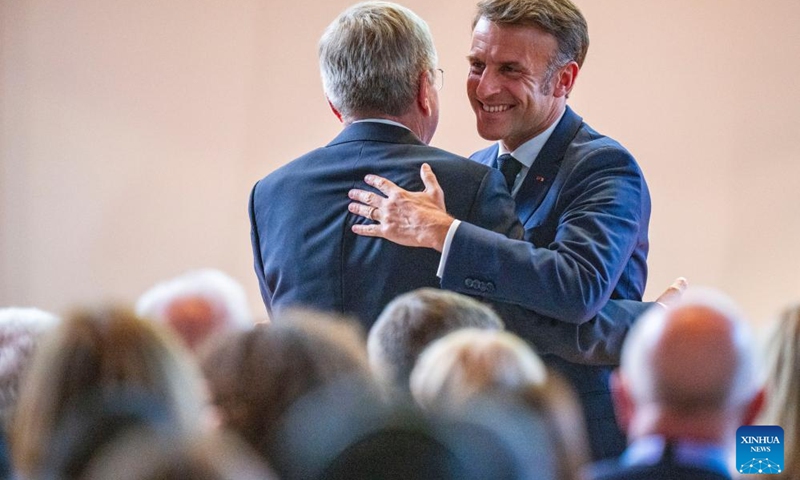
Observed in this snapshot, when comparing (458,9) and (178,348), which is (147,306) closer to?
(178,348)

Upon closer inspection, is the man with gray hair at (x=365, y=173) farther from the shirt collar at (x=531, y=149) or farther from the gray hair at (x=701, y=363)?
the gray hair at (x=701, y=363)

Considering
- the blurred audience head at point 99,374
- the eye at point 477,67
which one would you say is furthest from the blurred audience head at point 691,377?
the eye at point 477,67

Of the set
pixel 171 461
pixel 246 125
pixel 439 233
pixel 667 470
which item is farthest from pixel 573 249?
pixel 246 125

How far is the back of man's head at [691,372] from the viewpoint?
5.61ft

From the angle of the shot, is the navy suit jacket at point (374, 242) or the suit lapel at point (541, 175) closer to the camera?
the navy suit jacket at point (374, 242)

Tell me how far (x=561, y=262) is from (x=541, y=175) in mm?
388

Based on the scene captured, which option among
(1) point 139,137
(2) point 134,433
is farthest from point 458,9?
(2) point 134,433

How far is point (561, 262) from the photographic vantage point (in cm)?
253

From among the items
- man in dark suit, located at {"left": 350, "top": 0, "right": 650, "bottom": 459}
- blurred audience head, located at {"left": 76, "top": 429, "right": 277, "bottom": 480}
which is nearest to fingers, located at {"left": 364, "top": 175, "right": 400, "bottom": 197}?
man in dark suit, located at {"left": 350, "top": 0, "right": 650, "bottom": 459}

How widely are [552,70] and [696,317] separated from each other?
136 cm

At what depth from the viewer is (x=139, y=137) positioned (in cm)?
625

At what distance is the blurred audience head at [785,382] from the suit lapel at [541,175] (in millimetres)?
1064

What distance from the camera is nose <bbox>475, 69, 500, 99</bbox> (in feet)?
10.0

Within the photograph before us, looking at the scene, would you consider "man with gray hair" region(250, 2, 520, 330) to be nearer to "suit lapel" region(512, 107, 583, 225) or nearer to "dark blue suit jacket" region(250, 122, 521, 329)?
"dark blue suit jacket" region(250, 122, 521, 329)
